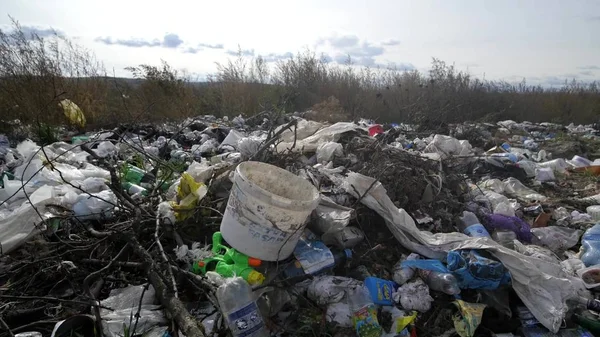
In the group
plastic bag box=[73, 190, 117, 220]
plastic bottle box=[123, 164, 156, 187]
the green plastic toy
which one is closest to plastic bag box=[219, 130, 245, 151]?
plastic bottle box=[123, 164, 156, 187]

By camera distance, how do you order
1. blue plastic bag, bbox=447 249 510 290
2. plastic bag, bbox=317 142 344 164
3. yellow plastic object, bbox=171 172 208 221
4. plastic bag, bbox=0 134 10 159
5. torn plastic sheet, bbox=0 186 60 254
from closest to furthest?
blue plastic bag, bbox=447 249 510 290
torn plastic sheet, bbox=0 186 60 254
yellow plastic object, bbox=171 172 208 221
plastic bag, bbox=317 142 344 164
plastic bag, bbox=0 134 10 159

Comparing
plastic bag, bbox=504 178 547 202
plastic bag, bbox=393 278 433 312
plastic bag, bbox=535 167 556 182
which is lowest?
plastic bag, bbox=535 167 556 182

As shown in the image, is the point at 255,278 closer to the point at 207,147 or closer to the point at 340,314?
the point at 340,314

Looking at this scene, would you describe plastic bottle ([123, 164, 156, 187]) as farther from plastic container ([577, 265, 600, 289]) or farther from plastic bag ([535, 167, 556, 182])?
plastic bag ([535, 167, 556, 182])

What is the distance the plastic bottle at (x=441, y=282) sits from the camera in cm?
200

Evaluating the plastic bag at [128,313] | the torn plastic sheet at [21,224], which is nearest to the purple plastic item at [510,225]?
the plastic bag at [128,313]

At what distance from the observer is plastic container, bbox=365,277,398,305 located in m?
1.95

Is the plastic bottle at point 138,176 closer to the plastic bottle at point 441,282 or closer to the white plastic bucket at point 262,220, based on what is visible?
the white plastic bucket at point 262,220

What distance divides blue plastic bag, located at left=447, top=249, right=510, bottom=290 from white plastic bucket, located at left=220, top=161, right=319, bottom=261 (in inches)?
35.9

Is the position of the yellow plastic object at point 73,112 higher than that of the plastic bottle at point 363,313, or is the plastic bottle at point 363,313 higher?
the yellow plastic object at point 73,112

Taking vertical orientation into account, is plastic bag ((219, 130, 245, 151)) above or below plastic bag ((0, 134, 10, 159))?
below

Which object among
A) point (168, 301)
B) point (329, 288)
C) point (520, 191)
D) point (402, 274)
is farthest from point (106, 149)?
point (520, 191)

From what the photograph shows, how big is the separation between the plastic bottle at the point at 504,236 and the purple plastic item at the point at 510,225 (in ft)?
0.17

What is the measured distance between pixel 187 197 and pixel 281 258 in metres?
0.92
